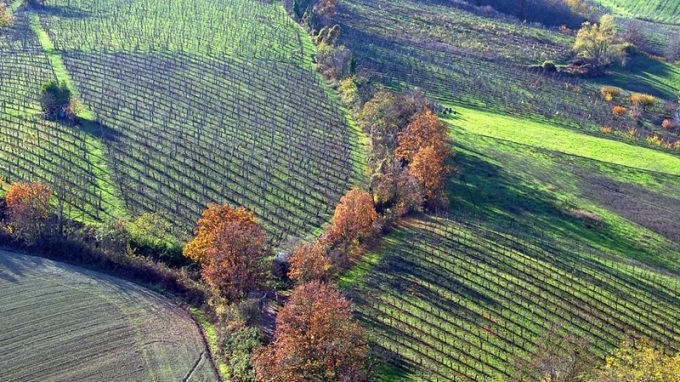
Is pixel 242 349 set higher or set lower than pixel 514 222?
lower

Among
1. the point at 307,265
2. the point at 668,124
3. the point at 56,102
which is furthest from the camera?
the point at 668,124

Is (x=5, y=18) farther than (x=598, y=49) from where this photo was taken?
No

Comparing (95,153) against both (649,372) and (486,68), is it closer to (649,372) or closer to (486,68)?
(649,372)

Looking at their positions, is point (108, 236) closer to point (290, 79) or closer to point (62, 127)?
point (62, 127)

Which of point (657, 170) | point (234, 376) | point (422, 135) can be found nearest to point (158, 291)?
point (234, 376)

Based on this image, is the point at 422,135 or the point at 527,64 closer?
the point at 422,135

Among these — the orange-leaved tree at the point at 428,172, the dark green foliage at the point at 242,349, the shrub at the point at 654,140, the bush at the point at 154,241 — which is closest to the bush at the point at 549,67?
the shrub at the point at 654,140

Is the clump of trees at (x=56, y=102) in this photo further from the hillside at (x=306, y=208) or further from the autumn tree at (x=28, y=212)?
the autumn tree at (x=28, y=212)

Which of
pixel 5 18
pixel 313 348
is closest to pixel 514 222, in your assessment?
pixel 313 348
